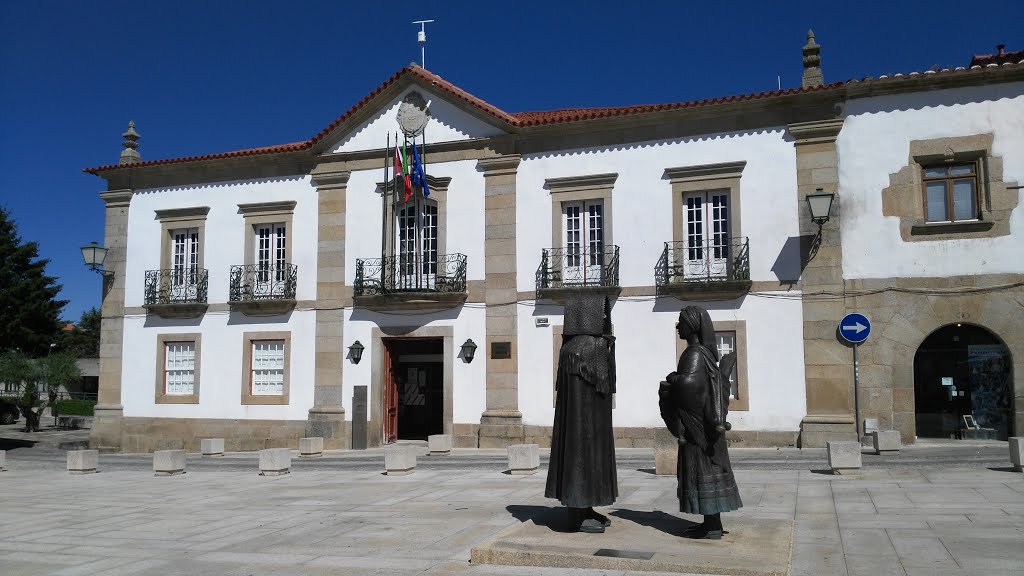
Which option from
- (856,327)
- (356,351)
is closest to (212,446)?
(356,351)

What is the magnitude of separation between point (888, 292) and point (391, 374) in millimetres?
10983

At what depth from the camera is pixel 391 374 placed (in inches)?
764

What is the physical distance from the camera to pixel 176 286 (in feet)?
68.5

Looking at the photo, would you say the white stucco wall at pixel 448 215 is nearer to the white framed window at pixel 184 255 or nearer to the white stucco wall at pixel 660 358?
the white stucco wall at pixel 660 358

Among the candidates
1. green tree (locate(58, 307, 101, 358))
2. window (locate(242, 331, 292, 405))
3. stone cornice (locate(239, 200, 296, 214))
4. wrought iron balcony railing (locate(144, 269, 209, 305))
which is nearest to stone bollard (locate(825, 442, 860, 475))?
window (locate(242, 331, 292, 405))

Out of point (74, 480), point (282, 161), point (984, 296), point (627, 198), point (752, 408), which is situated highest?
point (282, 161)

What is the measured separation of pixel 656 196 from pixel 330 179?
311 inches

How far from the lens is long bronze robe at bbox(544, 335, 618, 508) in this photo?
7.09m

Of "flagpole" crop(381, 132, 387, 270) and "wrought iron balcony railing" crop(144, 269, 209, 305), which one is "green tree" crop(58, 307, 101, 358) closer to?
"wrought iron balcony railing" crop(144, 269, 209, 305)

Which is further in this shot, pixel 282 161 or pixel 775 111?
pixel 282 161

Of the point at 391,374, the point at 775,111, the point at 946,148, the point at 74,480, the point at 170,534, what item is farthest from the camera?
the point at 391,374

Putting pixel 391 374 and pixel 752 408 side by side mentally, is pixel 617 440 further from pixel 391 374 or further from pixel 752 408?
pixel 391 374

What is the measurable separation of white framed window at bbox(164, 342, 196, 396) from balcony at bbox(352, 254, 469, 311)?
496 centimetres

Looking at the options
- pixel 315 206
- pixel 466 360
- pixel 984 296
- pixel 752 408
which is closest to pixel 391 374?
pixel 466 360
